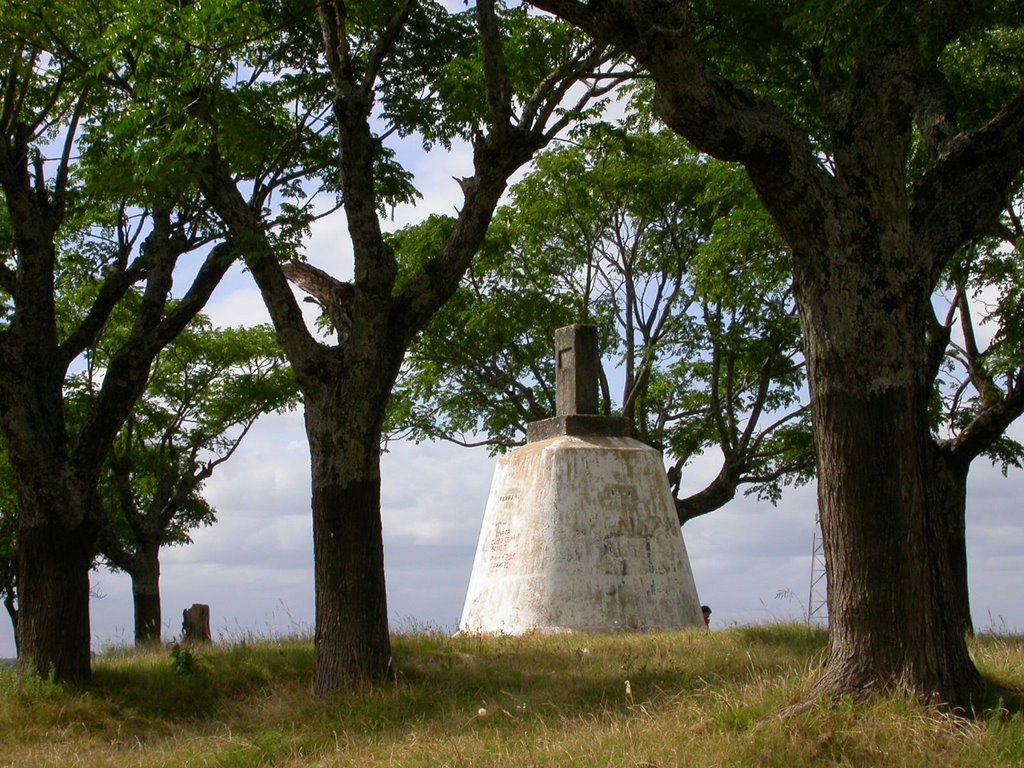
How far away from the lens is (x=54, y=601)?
11125mm

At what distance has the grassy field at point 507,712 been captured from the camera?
6.54 meters

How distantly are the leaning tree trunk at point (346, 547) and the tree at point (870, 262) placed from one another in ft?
13.5

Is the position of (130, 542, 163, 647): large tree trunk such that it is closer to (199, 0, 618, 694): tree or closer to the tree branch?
(199, 0, 618, 694): tree

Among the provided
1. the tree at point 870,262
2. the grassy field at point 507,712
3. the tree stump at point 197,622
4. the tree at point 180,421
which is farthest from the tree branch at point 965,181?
the tree at point 180,421

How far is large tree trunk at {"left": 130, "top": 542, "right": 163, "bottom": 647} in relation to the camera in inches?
861

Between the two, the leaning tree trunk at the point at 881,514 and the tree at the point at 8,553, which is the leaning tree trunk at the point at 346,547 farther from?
the tree at the point at 8,553

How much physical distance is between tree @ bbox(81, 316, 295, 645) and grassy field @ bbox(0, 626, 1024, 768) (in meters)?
9.49

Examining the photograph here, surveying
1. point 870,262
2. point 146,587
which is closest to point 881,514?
point 870,262

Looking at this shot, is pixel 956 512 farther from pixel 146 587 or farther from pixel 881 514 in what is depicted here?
pixel 146 587

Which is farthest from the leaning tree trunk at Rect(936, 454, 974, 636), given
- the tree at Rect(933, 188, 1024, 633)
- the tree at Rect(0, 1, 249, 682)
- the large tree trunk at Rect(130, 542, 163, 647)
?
the large tree trunk at Rect(130, 542, 163, 647)

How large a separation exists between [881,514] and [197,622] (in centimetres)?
1123

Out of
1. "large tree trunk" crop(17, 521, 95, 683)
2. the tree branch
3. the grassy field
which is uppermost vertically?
the tree branch

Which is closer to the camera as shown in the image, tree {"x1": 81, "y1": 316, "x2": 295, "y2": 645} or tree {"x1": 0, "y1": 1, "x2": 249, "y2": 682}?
tree {"x1": 0, "y1": 1, "x2": 249, "y2": 682}

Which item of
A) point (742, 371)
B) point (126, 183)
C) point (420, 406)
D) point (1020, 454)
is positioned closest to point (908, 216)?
point (126, 183)
